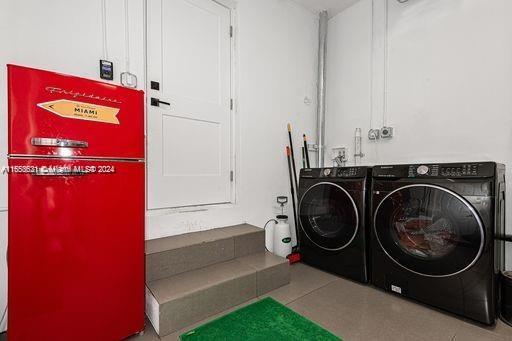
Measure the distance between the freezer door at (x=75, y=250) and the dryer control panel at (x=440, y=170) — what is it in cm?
183

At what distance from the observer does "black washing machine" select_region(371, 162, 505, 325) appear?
1554 mm

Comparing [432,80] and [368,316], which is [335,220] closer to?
[368,316]

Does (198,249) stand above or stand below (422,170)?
below

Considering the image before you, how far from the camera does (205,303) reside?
5.60 ft

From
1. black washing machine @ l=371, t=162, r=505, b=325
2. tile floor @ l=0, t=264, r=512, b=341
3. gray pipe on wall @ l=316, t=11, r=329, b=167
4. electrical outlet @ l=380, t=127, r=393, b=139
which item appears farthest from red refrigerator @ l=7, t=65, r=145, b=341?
electrical outlet @ l=380, t=127, r=393, b=139

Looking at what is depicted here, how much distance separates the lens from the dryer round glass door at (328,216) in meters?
2.21

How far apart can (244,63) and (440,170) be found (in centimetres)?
203

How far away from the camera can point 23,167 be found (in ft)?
3.80

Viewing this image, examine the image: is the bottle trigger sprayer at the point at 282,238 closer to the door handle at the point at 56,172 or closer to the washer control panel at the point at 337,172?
the washer control panel at the point at 337,172

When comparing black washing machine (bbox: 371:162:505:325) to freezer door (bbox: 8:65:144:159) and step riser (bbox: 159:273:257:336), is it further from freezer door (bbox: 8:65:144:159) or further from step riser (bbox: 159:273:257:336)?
freezer door (bbox: 8:65:144:159)

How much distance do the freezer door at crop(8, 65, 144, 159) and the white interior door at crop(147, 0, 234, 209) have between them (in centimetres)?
64

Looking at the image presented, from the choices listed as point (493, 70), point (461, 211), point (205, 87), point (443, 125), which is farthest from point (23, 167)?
point (493, 70)

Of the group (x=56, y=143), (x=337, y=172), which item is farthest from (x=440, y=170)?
(x=56, y=143)

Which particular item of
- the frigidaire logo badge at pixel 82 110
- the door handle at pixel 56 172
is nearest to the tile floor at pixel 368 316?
the door handle at pixel 56 172
